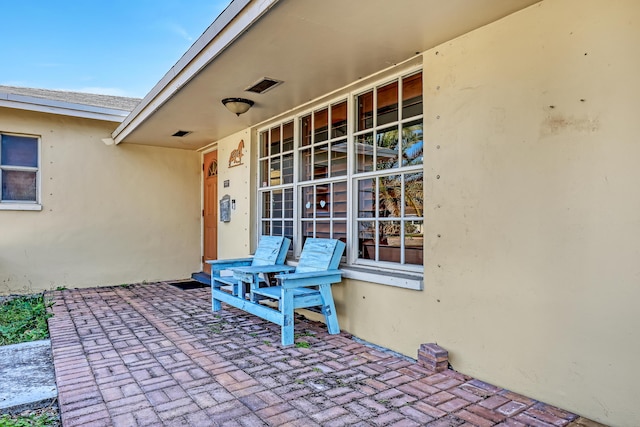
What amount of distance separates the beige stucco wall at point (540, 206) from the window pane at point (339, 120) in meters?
1.13

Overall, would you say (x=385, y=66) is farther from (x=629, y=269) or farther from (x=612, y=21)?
(x=629, y=269)

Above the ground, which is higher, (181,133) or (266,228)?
(181,133)

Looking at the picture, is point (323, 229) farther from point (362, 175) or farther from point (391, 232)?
point (391, 232)

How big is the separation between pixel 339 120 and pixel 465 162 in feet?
5.40

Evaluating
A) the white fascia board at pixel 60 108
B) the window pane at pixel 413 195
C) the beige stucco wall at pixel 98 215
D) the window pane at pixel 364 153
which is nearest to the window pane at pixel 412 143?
the window pane at pixel 413 195

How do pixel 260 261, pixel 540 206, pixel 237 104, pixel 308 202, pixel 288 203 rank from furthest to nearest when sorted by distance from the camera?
pixel 288 203, pixel 260 261, pixel 308 202, pixel 237 104, pixel 540 206

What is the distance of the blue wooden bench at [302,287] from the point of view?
3289 millimetres

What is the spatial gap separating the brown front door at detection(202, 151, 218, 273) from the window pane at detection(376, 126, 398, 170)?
12.3 ft

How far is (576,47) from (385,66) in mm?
1418

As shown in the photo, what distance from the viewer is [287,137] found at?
4.85 m

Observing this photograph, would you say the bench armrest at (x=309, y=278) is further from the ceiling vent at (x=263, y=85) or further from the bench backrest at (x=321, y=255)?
the ceiling vent at (x=263, y=85)

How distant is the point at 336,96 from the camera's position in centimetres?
397

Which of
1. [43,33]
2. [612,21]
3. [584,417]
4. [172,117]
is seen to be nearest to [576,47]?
[612,21]

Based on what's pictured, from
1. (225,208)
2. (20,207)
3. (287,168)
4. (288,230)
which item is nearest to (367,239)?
(288,230)
